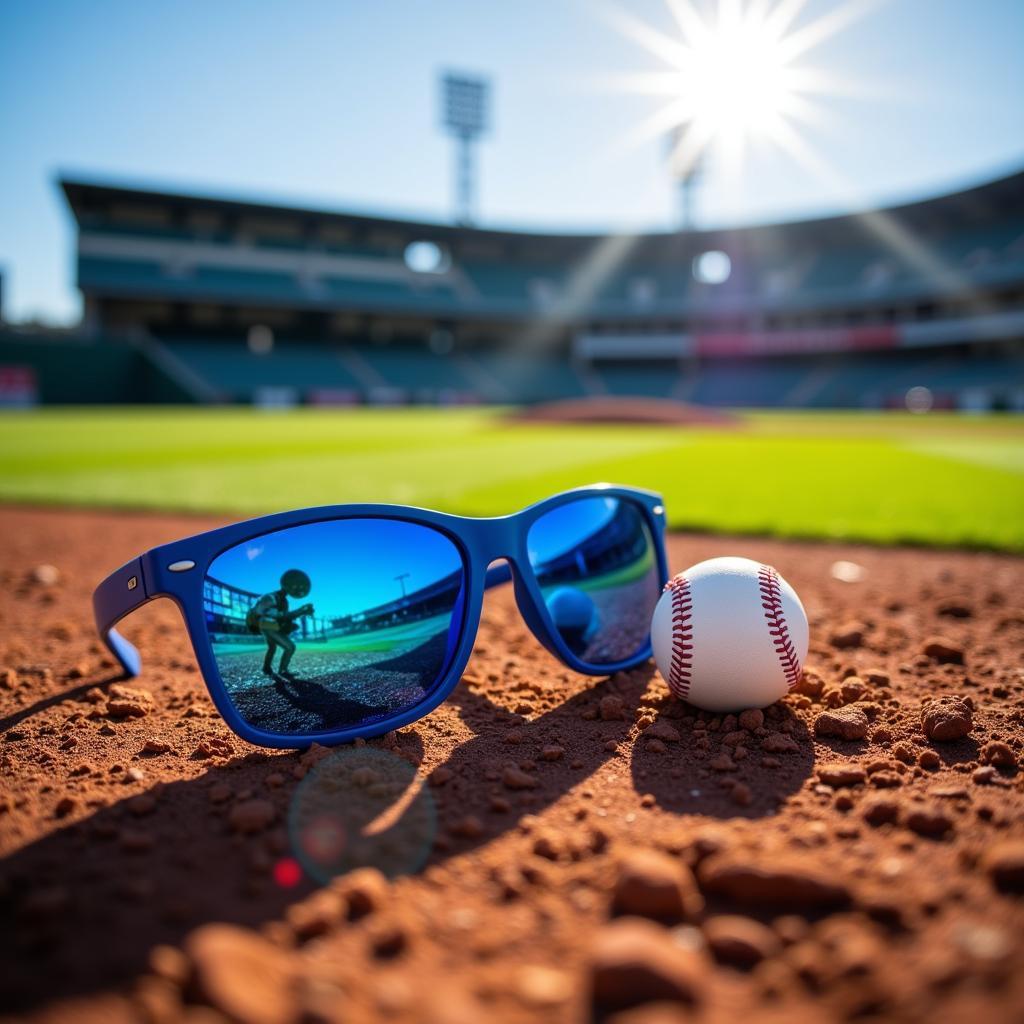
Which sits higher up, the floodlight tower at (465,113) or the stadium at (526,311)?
the floodlight tower at (465,113)

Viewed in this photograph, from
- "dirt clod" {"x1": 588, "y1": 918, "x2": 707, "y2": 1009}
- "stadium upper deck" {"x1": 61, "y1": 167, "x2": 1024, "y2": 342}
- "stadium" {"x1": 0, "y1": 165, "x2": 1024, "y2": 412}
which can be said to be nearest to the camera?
"dirt clod" {"x1": 588, "y1": 918, "x2": 707, "y2": 1009}

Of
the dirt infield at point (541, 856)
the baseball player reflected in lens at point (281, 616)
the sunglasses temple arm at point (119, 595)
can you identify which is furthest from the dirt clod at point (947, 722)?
the sunglasses temple arm at point (119, 595)

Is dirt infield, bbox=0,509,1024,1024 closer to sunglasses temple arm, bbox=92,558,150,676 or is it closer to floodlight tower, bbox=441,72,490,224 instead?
sunglasses temple arm, bbox=92,558,150,676

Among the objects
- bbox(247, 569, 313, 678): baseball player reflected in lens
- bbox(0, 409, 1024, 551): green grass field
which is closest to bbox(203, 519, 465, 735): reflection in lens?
bbox(247, 569, 313, 678): baseball player reflected in lens

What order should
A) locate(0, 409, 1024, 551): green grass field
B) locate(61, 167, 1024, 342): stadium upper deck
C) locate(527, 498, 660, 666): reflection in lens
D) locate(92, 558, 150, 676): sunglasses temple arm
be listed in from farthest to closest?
locate(61, 167, 1024, 342): stadium upper deck → locate(0, 409, 1024, 551): green grass field → locate(527, 498, 660, 666): reflection in lens → locate(92, 558, 150, 676): sunglasses temple arm

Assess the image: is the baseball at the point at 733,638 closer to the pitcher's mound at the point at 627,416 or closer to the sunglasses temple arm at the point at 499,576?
the sunglasses temple arm at the point at 499,576

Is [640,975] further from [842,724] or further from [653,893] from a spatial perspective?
[842,724]
